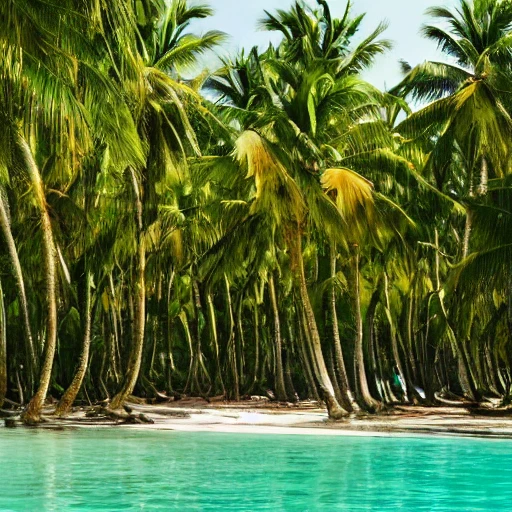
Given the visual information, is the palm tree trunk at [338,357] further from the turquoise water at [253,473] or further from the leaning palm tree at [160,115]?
the turquoise water at [253,473]

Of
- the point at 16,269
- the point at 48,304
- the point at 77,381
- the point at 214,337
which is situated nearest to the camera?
the point at 48,304

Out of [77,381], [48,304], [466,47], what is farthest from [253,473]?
[466,47]

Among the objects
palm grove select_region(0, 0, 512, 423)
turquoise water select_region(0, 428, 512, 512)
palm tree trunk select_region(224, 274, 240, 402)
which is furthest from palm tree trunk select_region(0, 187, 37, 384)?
palm tree trunk select_region(224, 274, 240, 402)

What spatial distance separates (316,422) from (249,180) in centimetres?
471

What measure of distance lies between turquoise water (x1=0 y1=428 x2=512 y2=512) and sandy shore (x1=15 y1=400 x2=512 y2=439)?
1241 mm

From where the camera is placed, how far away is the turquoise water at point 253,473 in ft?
24.3

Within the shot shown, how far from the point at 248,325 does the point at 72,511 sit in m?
26.0

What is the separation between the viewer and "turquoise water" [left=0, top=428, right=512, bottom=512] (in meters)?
7.40

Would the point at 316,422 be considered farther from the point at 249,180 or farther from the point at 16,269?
the point at 16,269

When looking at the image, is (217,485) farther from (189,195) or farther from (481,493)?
(189,195)

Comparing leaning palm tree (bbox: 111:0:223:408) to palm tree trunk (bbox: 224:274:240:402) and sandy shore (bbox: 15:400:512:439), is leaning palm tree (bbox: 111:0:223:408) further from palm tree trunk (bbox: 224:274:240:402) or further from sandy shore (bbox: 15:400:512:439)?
palm tree trunk (bbox: 224:274:240:402)

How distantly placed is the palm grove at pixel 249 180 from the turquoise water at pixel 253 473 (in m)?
3.59

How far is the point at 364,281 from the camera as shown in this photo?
80.1ft

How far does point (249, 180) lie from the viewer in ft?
55.0
